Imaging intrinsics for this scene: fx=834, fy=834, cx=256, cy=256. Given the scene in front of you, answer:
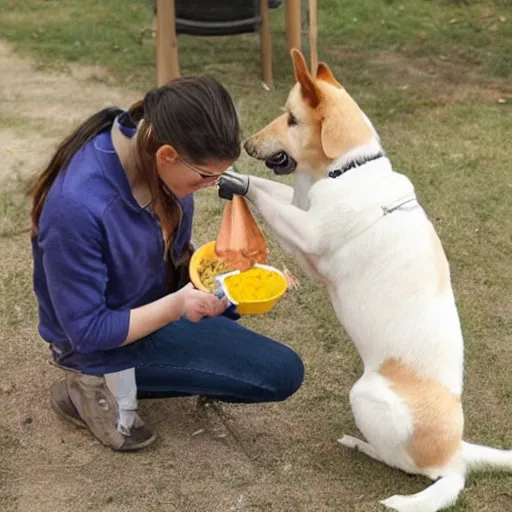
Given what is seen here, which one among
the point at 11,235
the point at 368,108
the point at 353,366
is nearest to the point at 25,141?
the point at 11,235

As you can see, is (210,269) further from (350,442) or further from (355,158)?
(350,442)

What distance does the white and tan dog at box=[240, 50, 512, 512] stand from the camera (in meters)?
2.74

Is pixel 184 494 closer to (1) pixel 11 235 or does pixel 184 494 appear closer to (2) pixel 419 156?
(1) pixel 11 235

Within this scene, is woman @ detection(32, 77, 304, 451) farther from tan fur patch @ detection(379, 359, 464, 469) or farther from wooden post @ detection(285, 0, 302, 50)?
wooden post @ detection(285, 0, 302, 50)

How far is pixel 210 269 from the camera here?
2707 millimetres

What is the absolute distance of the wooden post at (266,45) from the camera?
6246 mm

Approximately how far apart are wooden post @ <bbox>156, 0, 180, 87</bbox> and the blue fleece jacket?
3.52 m

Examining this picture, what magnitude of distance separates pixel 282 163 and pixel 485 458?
128 centimetres

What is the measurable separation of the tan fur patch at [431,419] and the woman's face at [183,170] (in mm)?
950

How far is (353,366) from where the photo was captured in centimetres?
357

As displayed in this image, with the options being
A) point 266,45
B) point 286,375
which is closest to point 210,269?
point 286,375

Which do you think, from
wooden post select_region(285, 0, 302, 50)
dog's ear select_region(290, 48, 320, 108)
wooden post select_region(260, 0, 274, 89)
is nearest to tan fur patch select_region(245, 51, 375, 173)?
dog's ear select_region(290, 48, 320, 108)

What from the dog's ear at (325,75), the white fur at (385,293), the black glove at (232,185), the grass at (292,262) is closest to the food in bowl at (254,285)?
the white fur at (385,293)

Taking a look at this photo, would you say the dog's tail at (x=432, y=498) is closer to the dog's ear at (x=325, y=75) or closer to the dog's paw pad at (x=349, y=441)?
the dog's paw pad at (x=349, y=441)
